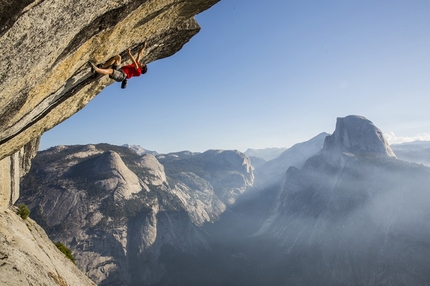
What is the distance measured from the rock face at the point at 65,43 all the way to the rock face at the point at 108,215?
275ft

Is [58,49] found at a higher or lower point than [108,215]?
higher

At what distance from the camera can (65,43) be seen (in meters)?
6.80

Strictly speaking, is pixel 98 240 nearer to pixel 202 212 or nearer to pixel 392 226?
pixel 202 212

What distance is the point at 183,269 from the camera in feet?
316

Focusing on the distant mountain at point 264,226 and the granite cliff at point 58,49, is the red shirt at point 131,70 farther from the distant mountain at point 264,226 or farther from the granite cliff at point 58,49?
the distant mountain at point 264,226

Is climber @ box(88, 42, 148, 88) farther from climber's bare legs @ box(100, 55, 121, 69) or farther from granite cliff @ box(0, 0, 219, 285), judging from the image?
granite cliff @ box(0, 0, 219, 285)

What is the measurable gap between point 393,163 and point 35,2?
112567mm

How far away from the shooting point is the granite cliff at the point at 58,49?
5422 millimetres

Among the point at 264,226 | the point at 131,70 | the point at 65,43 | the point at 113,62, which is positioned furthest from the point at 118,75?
the point at 264,226

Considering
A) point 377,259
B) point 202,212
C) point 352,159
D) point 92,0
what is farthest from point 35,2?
point 202,212

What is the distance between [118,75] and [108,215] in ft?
309

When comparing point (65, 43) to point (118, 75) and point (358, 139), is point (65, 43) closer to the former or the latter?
point (118, 75)

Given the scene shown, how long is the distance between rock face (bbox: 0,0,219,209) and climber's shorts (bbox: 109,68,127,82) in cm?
69

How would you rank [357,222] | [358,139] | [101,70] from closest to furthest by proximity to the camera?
[101,70]
[357,222]
[358,139]
